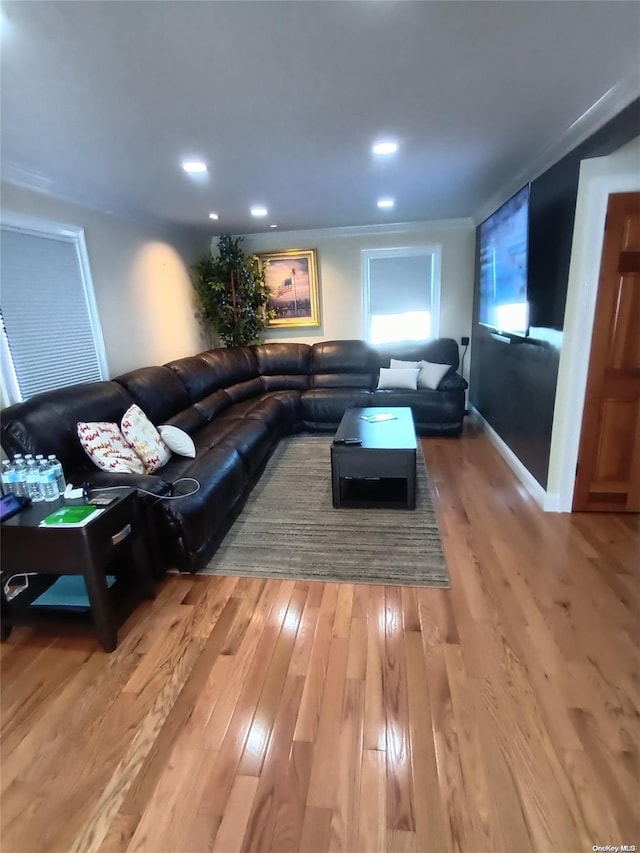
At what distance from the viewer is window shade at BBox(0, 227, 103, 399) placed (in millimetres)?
2482

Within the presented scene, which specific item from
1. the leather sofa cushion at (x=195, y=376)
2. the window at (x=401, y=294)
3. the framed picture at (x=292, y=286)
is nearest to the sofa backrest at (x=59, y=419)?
the leather sofa cushion at (x=195, y=376)

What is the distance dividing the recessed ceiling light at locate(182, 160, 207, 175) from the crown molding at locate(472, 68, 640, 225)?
2118 mm

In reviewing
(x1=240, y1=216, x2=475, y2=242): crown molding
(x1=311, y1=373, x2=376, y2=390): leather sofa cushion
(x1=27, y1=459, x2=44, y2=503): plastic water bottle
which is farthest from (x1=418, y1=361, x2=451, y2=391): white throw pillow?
(x1=27, y1=459, x2=44, y2=503): plastic water bottle

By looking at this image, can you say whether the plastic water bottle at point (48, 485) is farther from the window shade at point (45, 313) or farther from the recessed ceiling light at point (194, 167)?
the recessed ceiling light at point (194, 167)

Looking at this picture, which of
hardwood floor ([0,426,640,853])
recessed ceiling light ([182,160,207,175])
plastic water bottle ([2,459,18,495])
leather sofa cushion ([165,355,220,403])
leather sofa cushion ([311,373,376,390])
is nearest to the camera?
hardwood floor ([0,426,640,853])

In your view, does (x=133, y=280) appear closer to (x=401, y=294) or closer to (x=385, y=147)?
(x=385, y=147)

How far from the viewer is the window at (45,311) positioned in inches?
96.8

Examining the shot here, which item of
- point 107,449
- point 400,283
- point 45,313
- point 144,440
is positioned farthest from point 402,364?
point 45,313

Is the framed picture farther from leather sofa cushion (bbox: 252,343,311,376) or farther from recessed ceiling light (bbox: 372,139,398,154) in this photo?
recessed ceiling light (bbox: 372,139,398,154)

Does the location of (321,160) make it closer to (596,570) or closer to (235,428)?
(235,428)

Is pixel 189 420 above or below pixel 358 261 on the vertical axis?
below

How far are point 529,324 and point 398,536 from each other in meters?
1.76

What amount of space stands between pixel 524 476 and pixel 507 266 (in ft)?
5.37

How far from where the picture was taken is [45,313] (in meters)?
2.71
